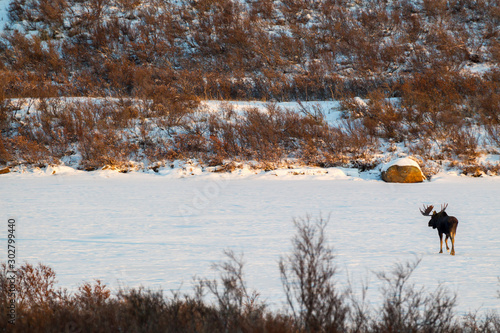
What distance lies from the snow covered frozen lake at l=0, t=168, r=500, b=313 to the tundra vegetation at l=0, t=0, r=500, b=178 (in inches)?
74.8

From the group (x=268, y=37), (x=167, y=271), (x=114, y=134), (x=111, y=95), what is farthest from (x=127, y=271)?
(x=268, y=37)

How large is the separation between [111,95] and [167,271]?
56.1ft

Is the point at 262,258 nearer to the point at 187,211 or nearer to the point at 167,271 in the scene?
the point at 167,271

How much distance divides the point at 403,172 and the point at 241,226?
27.9 feet

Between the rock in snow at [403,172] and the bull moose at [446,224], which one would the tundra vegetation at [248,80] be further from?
the bull moose at [446,224]

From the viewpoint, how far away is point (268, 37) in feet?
87.5

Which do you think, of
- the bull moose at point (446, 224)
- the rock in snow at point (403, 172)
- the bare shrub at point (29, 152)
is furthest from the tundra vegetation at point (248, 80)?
the bull moose at point (446, 224)

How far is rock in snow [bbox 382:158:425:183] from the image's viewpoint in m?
15.3

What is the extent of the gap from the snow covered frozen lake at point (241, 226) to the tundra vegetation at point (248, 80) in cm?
190

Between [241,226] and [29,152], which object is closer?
[241,226]

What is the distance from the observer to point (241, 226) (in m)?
9.12

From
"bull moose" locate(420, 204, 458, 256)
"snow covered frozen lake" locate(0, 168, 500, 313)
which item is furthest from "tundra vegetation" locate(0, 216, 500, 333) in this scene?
"bull moose" locate(420, 204, 458, 256)

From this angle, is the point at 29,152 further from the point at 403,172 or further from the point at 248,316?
the point at 248,316

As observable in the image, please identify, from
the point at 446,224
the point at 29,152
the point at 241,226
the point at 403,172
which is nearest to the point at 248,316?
the point at 446,224
